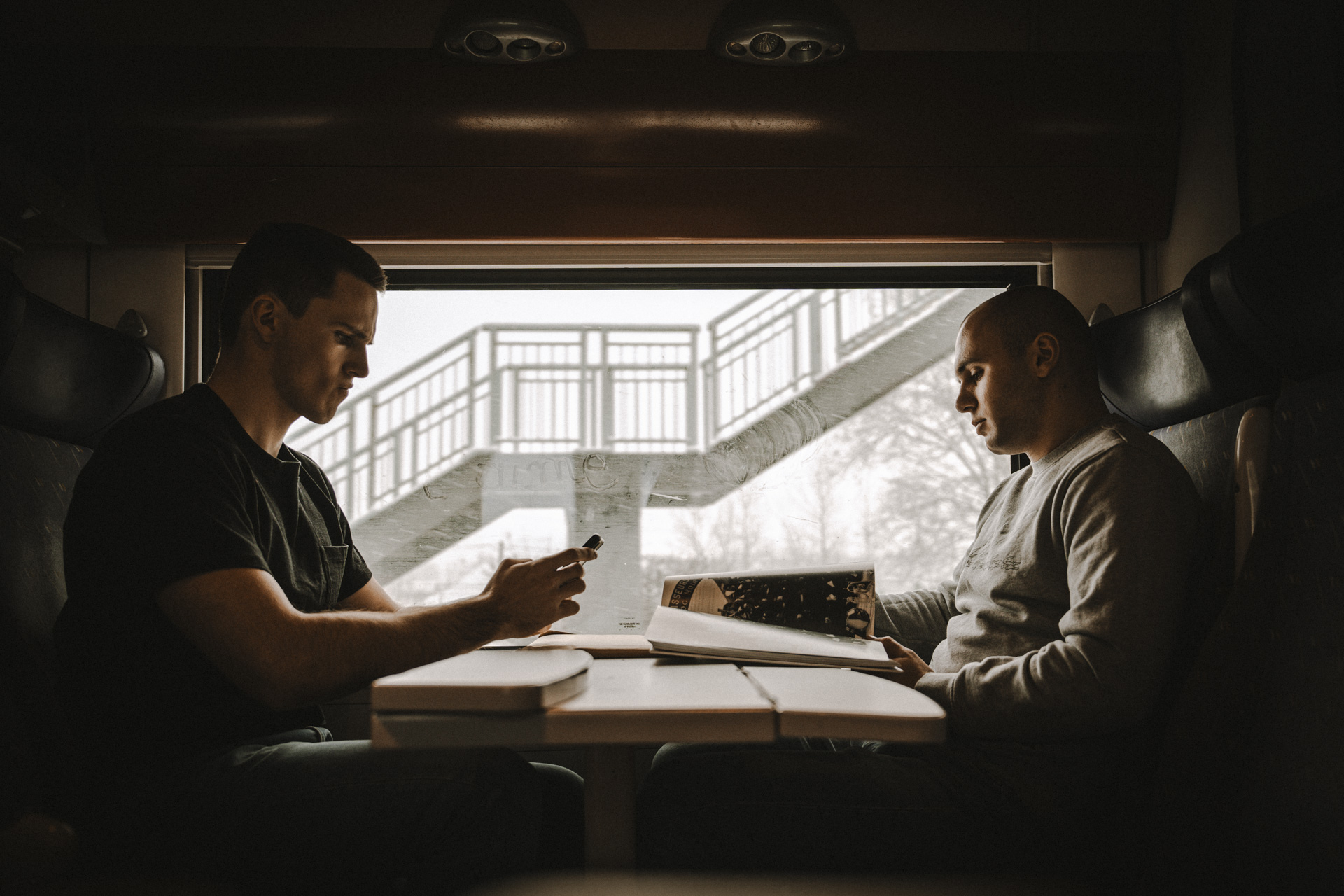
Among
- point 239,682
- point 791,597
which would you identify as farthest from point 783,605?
point 239,682

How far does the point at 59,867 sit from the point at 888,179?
1941mm

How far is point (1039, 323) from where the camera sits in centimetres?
147

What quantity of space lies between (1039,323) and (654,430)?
3.25ft

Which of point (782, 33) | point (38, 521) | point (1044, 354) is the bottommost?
point (38, 521)

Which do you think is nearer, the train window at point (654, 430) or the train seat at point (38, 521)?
the train seat at point (38, 521)

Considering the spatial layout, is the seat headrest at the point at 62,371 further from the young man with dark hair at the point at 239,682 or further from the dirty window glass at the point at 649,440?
the dirty window glass at the point at 649,440

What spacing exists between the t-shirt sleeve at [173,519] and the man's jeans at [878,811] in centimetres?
67

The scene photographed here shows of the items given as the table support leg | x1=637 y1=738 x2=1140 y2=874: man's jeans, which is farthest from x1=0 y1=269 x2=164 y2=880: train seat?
x1=637 y1=738 x2=1140 y2=874: man's jeans

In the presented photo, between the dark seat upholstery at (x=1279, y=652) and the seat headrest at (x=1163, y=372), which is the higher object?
the seat headrest at (x=1163, y=372)

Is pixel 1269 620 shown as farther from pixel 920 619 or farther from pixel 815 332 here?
pixel 815 332

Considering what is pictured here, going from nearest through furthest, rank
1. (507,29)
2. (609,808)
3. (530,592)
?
(609,808) → (530,592) → (507,29)

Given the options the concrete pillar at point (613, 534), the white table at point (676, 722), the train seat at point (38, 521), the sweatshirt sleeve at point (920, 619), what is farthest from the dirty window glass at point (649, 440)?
the white table at point (676, 722)

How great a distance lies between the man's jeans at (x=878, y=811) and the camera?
3.56 ft

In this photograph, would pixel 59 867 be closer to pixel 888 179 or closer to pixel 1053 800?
pixel 1053 800
